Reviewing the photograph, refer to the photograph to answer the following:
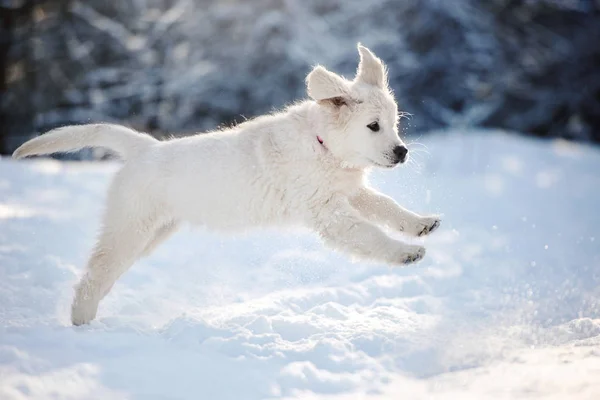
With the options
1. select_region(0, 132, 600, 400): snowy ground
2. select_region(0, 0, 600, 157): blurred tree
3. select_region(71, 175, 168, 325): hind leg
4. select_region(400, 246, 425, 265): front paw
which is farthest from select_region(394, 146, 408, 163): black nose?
select_region(0, 0, 600, 157): blurred tree

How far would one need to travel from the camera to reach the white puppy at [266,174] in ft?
15.7

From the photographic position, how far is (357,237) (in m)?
4.62

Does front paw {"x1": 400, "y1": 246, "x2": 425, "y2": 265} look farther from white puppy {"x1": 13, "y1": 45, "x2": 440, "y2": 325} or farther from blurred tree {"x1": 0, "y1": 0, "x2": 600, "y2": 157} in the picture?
blurred tree {"x1": 0, "y1": 0, "x2": 600, "y2": 157}

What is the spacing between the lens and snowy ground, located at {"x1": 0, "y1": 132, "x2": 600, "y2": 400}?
393 centimetres

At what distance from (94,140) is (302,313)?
2125 mm

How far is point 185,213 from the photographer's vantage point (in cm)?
506

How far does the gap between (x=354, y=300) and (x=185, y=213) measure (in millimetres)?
A: 1624

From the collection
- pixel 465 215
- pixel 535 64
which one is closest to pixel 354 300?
pixel 465 215

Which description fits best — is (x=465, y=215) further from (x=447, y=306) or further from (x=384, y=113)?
(x=384, y=113)

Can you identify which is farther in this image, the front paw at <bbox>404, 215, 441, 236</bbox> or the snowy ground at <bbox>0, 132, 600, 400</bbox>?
the front paw at <bbox>404, 215, 441, 236</bbox>

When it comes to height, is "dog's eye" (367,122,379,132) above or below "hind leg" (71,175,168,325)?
above

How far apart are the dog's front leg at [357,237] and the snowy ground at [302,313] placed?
0.61 metres

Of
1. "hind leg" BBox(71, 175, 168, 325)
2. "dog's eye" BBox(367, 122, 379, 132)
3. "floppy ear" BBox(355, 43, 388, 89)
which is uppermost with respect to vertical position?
"floppy ear" BBox(355, 43, 388, 89)

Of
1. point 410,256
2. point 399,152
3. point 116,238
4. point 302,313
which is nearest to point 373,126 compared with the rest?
point 399,152
